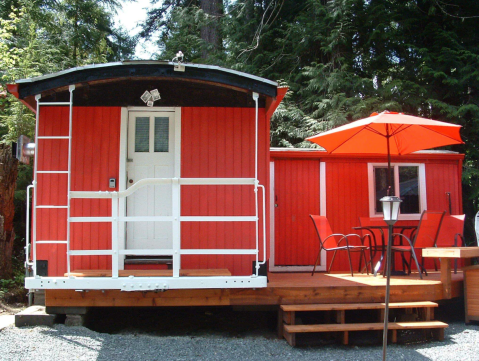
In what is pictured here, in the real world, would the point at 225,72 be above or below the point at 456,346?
above

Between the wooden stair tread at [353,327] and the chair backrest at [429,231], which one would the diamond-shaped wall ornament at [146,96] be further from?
the chair backrest at [429,231]

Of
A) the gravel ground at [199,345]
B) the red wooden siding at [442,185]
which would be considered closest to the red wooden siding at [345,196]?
the red wooden siding at [442,185]

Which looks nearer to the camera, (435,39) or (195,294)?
(195,294)

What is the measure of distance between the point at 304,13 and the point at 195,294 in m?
8.69

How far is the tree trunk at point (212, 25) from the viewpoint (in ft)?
40.6

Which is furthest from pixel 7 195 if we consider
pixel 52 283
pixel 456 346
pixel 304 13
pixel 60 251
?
pixel 304 13

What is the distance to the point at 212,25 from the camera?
12648 mm

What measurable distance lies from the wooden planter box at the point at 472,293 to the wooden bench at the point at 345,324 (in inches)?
26.4

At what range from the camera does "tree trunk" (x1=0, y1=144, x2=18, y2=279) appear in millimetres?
7172

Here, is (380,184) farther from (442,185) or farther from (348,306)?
(348,306)

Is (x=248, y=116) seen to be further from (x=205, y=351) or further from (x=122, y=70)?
(x=205, y=351)

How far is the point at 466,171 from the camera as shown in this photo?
Answer: 9.15 m

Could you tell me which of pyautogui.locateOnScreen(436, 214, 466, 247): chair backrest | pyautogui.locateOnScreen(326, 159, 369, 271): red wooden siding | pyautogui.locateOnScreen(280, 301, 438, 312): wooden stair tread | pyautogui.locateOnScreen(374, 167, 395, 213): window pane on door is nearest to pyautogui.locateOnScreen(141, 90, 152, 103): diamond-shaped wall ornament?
pyautogui.locateOnScreen(280, 301, 438, 312): wooden stair tread

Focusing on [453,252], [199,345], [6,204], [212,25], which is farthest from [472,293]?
[212,25]
